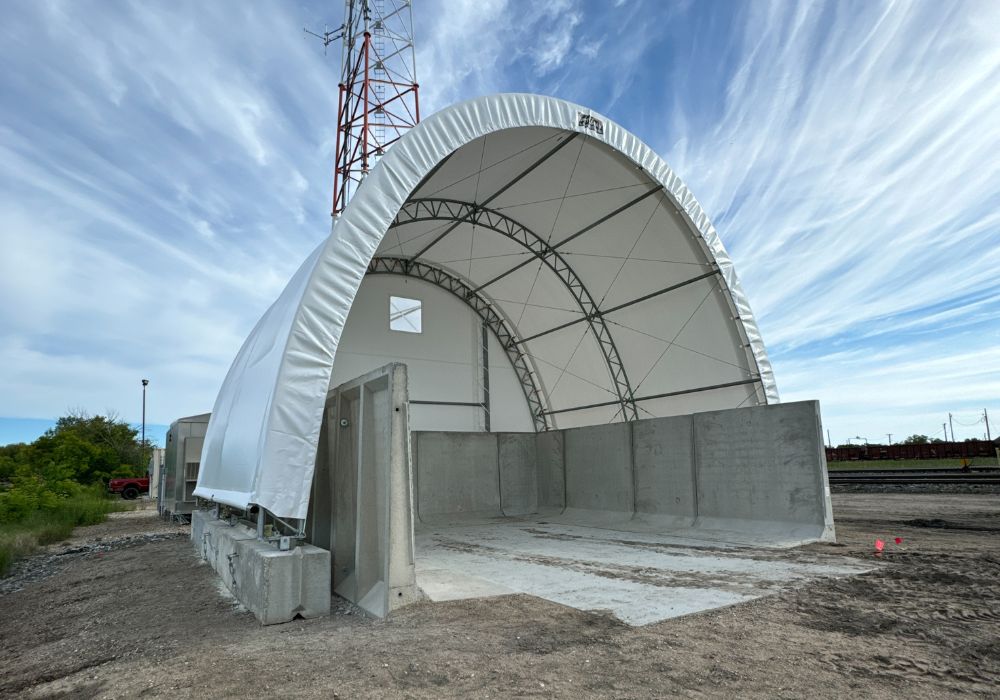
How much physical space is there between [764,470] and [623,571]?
5.44m

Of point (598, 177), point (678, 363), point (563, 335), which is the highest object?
point (598, 177)

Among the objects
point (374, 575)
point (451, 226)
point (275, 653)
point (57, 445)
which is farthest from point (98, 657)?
point (57, 445)

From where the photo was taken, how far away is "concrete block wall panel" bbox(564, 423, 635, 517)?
16.7 m

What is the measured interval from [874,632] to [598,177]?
11.9 metres

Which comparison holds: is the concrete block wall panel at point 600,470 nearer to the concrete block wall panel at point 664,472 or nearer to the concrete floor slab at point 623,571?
the concrete block wall panel at point 664,472

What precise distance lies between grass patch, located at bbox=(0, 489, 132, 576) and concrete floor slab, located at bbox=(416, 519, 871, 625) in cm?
829

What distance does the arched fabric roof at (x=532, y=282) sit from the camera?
8.27 meters

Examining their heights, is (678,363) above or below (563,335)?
below

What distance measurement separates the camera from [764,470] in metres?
12.9

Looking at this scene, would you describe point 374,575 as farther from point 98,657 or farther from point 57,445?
point 57,445

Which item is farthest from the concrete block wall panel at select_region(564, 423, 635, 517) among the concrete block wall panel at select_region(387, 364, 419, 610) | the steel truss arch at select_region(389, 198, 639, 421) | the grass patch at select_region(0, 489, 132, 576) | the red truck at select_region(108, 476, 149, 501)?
the red truck at select_region(108, 476, 149, 501)

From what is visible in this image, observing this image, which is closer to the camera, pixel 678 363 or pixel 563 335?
pixel 678 363

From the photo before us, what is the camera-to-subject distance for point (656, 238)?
1605 cm

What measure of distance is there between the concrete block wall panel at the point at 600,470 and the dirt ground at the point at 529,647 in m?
8.29
